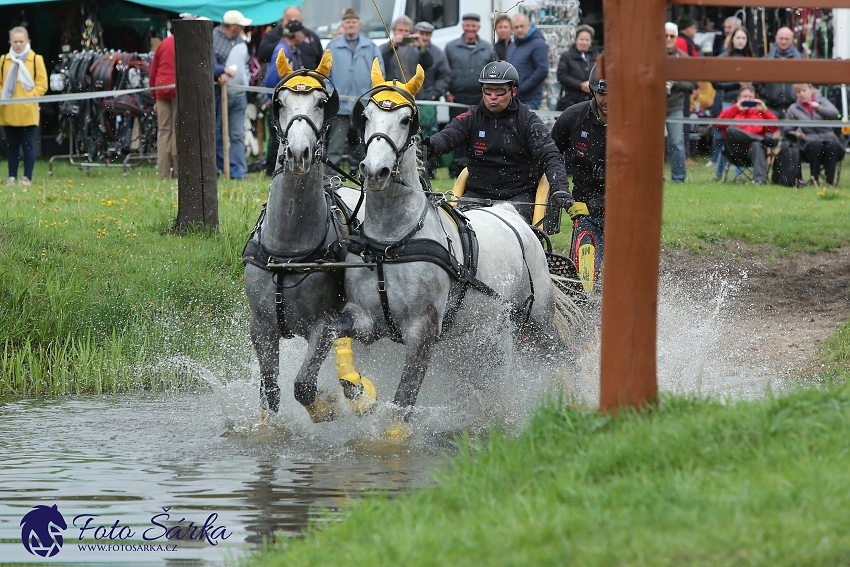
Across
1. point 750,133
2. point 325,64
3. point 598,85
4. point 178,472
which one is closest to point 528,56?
point 750,133

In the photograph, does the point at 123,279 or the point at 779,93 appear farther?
the point at 779,93

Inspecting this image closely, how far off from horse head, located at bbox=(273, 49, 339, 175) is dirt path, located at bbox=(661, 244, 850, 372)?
159 inches

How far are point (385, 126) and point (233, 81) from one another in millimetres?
9831

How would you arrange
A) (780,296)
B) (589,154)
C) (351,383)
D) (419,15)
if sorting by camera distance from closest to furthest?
(351,383) < (589,154) < (780,296) < (419,15)

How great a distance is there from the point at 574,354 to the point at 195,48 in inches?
171

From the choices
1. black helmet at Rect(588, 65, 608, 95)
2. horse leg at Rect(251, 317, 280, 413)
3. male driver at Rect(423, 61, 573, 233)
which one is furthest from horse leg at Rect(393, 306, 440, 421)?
black helmet at Rect(588, 65, 608, 95)

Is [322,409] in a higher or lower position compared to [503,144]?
lower

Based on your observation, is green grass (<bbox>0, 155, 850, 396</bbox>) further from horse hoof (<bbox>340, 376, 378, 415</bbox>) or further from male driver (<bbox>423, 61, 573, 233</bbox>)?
horse hoof (<bbox>340, 376, 378, 415</bbox>)

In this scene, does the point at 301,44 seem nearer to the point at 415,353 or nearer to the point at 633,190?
the point at 415,353

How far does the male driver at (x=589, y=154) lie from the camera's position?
29.9 feet

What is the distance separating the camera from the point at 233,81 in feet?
51.2

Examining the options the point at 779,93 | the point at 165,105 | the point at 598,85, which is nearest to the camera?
the point at 598,85

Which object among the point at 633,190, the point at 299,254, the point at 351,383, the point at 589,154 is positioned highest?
the point at 633,190

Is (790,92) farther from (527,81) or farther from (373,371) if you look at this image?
(373,371)
